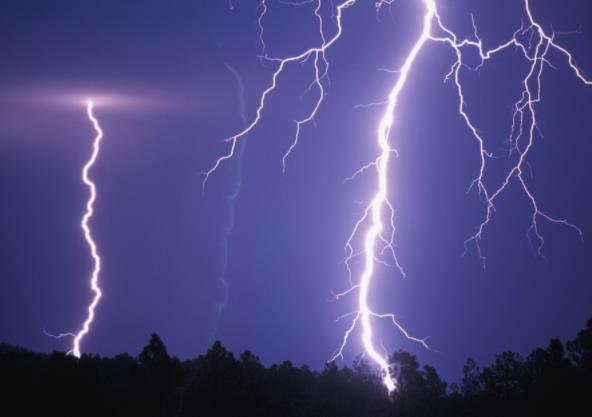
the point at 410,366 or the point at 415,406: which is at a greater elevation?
the point at 410,366

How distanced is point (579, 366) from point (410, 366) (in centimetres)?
646

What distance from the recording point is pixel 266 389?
13258 millimetres

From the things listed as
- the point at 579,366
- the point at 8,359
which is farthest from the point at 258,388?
the point at 579,366

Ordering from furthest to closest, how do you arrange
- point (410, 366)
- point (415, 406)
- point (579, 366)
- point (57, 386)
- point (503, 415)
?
point (410, 366) → point (415, 406) → point (579, 366) → point (503, 415) → point (57, 386)

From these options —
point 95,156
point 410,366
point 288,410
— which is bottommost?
point 288,410

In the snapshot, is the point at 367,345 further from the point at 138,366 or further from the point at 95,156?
the point at 95,156

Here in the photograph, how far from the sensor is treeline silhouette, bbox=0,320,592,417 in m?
10.4

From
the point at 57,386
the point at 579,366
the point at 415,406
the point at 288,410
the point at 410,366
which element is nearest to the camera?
the point at 57,386

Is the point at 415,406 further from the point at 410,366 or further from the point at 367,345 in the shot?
the point at 367,345

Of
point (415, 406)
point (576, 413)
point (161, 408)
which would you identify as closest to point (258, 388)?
point (161, 408)

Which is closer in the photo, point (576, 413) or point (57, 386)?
point (57, 386)

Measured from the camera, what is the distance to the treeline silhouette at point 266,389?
34.2 ft

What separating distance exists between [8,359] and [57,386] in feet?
15.8

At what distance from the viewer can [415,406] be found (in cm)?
1627
